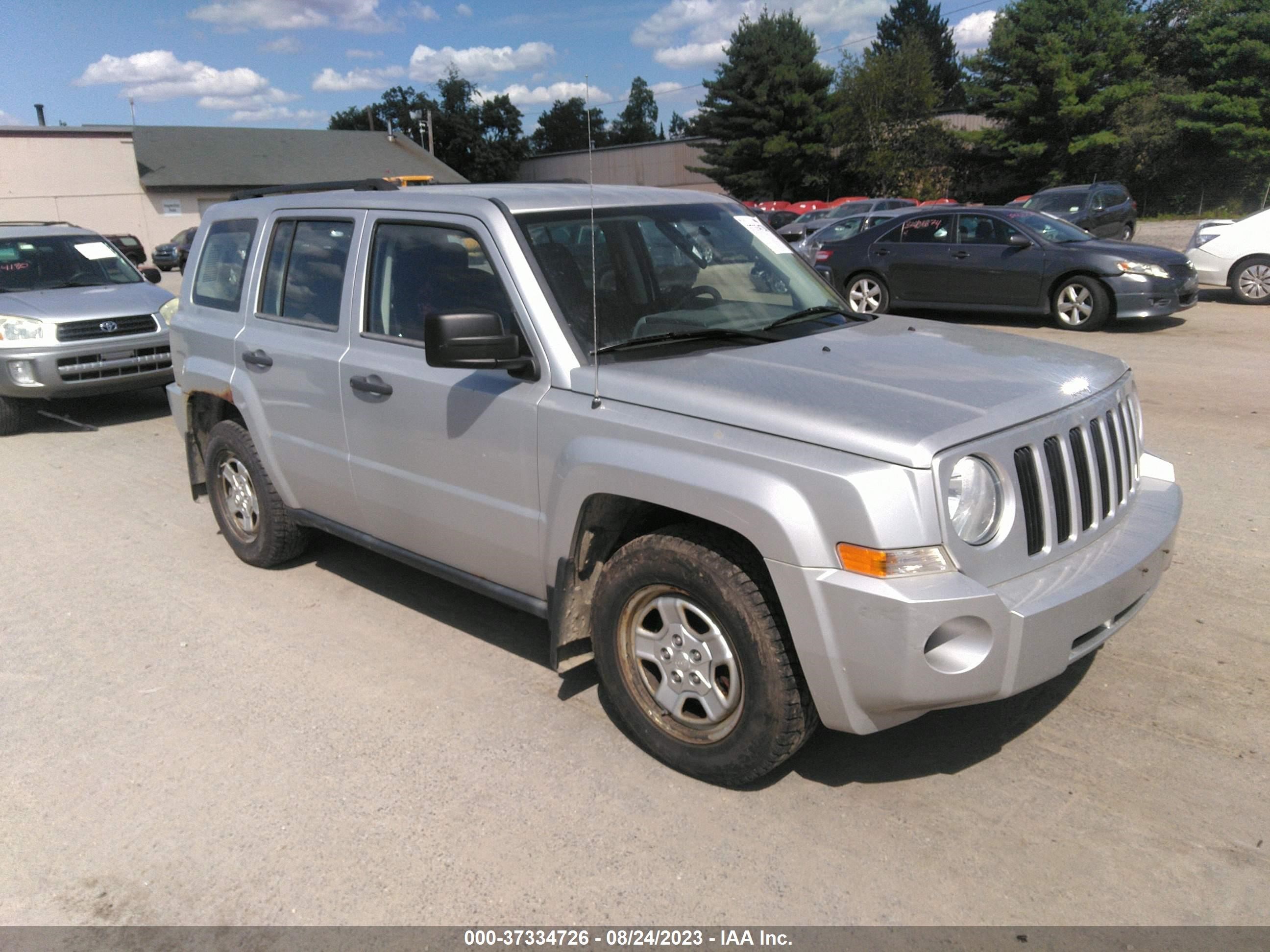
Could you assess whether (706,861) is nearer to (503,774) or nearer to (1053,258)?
(503,774)

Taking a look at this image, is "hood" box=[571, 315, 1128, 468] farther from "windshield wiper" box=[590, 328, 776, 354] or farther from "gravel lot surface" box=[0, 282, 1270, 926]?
"gravel lot surface" box=[0, 282, 1270, 926]

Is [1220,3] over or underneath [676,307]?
over

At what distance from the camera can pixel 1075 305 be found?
12641mm

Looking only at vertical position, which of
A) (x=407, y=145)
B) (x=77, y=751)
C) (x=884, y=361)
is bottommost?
(x=77, y=751)

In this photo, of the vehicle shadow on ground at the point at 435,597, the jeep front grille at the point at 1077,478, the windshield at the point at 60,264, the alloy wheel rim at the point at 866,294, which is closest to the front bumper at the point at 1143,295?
the alloy wheel rim at the point at 866,294

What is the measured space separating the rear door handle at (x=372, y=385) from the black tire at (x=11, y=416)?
6.71 meters

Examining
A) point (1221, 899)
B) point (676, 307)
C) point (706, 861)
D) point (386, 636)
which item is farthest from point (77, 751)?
point (1221, 899)

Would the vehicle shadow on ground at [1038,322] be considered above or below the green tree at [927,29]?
below

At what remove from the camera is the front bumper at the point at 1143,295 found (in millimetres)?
12227

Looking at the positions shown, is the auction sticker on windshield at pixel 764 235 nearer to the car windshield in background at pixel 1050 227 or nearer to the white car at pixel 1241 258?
the car windshield in background at pixel 1050 227

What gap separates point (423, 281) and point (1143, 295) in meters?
10.8

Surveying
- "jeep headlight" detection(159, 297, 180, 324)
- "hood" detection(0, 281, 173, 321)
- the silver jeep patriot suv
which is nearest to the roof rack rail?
the silver jeep patriot suv

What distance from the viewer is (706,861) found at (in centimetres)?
303

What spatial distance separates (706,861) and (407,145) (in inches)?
2589
